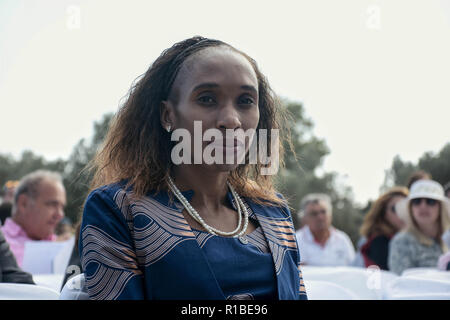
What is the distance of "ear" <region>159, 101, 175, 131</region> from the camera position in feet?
6.42

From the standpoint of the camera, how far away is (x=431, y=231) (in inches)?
209

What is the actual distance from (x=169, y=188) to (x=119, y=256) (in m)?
0.36

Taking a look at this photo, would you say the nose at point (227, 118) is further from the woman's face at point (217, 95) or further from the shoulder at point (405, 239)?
the shoulder at point (405, 239)

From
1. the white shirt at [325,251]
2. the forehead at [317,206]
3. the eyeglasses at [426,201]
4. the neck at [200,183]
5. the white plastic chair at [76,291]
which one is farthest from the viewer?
the forehead at [317,206]

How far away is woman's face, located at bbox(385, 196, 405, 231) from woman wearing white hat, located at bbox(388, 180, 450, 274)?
778 millimetres

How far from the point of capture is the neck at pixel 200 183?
1980mm

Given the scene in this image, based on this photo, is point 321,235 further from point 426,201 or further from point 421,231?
point 421,231

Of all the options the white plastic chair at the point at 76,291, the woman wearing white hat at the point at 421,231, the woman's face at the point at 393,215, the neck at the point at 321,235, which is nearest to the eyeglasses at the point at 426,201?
the woman wearing white hat at the point at 421,231

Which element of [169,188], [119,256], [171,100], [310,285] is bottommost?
[310,285]

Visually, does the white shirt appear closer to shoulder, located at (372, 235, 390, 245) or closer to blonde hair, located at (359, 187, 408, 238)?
blonde hair, located at (359, 187, 408, 238)

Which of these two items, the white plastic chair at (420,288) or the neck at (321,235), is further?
the neck at (321,235)

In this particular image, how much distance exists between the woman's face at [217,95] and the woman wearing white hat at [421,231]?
148 inches
